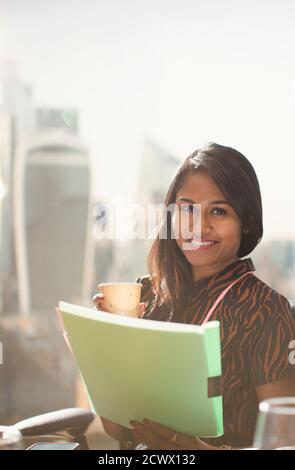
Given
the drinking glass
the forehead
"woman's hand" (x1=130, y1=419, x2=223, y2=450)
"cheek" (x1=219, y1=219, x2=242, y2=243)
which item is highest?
the forehead

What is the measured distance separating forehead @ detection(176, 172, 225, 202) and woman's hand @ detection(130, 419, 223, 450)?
461 millimetres

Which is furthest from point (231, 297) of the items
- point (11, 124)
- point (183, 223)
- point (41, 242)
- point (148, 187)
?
point (41, 242)

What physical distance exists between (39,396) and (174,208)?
300 centimetres

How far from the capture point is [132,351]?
41.3 inches

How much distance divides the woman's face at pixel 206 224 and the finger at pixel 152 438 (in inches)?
14.7

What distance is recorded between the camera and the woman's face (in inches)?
51.1

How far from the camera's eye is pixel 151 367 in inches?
41.5

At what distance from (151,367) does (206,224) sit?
1.20 ft

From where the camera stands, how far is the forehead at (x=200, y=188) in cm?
129

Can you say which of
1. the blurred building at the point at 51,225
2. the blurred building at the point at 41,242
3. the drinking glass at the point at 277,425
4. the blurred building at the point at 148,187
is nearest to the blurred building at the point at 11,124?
the blurred building at the point at 41,242

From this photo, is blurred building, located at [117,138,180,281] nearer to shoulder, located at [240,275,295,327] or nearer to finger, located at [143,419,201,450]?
shoulder, located at [240,275,295,327]

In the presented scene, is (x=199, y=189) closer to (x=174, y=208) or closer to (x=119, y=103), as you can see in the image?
(x=174, y=208)

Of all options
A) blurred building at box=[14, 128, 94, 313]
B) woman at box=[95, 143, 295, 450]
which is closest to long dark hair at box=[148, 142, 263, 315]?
woman at box=[95, 143, 295, 450]
